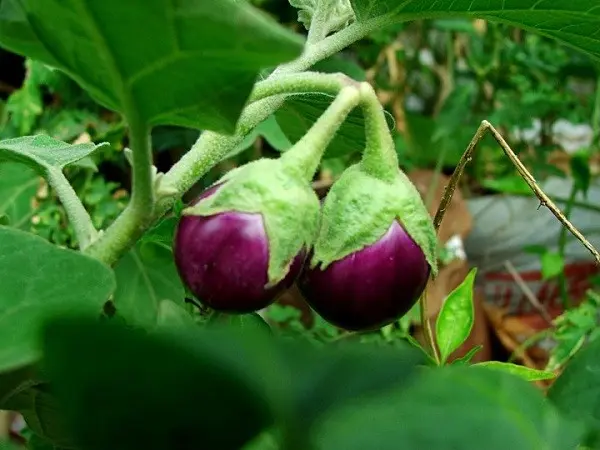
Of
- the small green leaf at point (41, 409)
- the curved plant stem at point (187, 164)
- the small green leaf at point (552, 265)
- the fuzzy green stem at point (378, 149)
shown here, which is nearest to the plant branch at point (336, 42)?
the curved plant stem at point (187, 164)

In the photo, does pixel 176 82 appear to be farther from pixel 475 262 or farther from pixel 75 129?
pixel 475 262

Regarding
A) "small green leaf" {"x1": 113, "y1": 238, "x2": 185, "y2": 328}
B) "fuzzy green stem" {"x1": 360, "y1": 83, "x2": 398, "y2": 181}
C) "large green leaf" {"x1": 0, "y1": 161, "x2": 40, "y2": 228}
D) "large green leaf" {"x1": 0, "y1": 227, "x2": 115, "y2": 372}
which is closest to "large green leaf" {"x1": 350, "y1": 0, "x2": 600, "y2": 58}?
"fuzzy green stem" {"x1": 360, "y1": 83, "x2": 398, "y2": 181}

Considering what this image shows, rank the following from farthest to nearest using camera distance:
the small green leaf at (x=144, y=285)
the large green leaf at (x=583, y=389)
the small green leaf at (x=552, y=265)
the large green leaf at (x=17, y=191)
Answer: the small green leaf at (x=552, y=265) < the large green leaf at (x=17, y=191) < the small green leaf at (x=144, y=285) < the large green leaf at (x=583, y=389)

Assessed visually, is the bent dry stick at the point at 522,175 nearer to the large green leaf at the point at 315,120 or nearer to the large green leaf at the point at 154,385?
the large green leaf at the point at 315,120

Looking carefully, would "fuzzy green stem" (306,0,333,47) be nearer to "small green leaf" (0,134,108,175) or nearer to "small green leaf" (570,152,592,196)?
"small green leaf" (0,134,108,175)

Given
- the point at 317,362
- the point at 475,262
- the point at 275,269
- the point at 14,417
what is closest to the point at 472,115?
the point at 475,262

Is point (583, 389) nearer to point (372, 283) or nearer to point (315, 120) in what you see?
point (372, 283)
